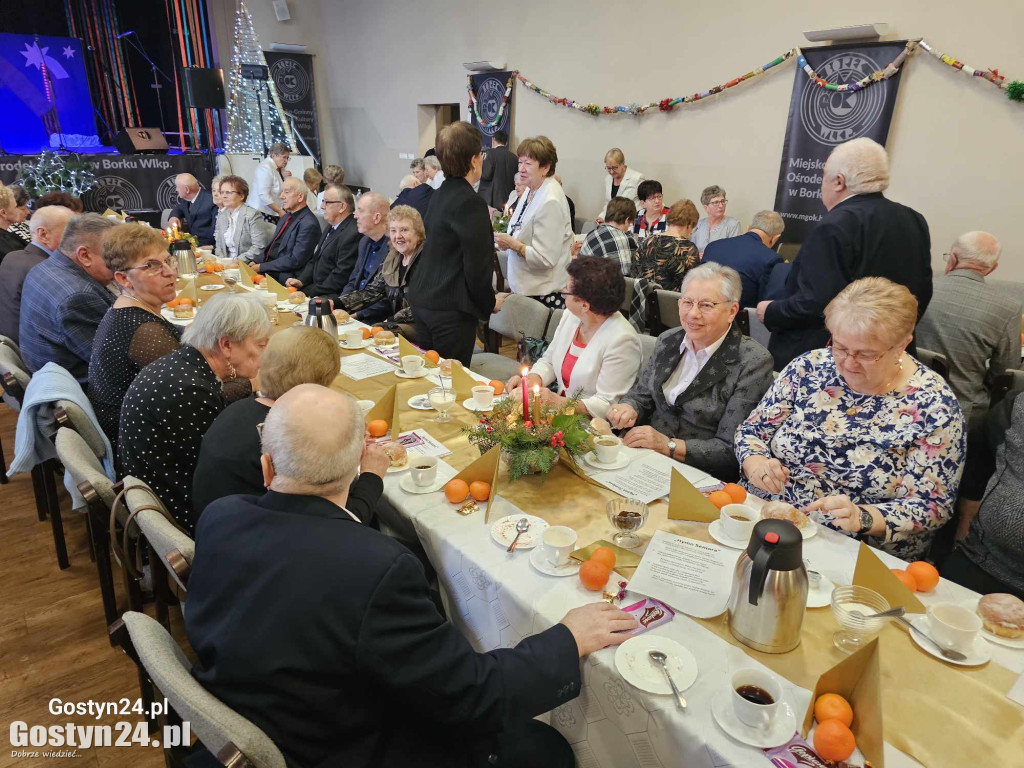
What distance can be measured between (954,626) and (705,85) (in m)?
6.19

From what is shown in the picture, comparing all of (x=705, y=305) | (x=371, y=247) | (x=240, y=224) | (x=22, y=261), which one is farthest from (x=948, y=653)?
(x=240, y=224)

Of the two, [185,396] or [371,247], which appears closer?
[185,396]

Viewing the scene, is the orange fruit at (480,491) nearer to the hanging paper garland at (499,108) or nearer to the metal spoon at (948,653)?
the metal spoon at (948,653)

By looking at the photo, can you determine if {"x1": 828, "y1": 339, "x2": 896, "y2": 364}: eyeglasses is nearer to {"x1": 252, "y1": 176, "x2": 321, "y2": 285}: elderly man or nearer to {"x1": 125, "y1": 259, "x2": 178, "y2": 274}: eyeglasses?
{"x1": 125, "y1": 259, "x2": 178, "y2": 274}: eyeglasses

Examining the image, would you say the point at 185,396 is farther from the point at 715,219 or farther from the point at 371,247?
the point at 715,219

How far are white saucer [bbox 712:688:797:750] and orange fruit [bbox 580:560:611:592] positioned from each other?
35cm

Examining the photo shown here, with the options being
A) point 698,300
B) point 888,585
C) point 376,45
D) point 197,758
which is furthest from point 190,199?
point 888,585

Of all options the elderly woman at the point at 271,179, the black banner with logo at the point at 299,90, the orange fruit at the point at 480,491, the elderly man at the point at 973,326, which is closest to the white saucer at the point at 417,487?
the orange fruit at the point at 480,491

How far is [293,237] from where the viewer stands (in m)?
5.47

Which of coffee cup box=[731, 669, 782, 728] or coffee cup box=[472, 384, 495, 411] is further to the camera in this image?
coffee cup box=[472, 384, 495, 411]

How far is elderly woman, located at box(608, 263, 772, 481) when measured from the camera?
7.31ft

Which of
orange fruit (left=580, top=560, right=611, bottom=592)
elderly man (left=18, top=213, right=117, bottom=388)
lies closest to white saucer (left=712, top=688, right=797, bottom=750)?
orange fruit (left=580, top=560, right=611, bottom=592)

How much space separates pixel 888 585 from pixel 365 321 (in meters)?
3.63

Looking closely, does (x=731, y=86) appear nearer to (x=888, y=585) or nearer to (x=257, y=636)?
(x=888, y=585)
